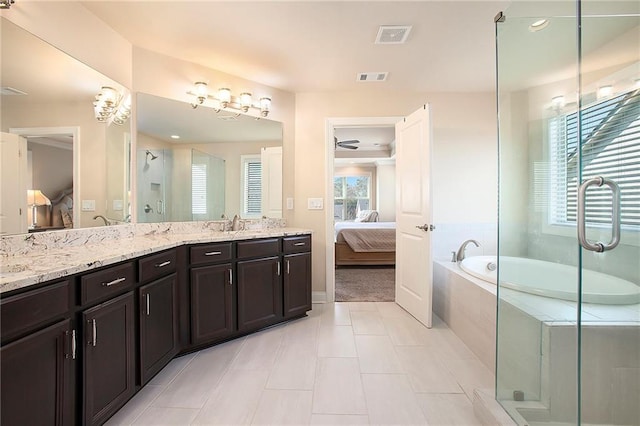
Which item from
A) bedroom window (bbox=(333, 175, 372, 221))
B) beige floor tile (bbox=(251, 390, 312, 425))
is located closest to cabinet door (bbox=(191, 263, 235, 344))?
beige floor tile (bbox=(251, 390, 312, 425))

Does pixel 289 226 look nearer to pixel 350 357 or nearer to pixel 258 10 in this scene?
pixel 350 357

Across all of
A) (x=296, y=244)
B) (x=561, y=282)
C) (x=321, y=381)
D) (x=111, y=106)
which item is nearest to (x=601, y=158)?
(x=561, y=282)

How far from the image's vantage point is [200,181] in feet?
9.20

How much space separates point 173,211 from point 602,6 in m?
3.19

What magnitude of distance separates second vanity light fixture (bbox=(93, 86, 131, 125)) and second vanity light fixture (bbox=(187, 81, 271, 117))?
→ 0.57m

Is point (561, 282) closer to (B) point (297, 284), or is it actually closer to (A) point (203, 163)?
(B) point (297, 284)

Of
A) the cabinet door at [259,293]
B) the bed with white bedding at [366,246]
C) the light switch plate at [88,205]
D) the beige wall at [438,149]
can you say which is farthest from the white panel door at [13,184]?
the bed with white bedding at [366,246]

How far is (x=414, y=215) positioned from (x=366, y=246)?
2078 millimetres

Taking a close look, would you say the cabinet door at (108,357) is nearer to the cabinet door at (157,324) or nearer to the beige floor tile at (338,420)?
the cabinet door at (157,324)

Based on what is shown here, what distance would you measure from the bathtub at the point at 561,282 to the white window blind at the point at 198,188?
8.15 feet

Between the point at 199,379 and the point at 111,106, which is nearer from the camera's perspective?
the point at 199,379

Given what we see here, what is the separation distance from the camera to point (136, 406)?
1.61 meters

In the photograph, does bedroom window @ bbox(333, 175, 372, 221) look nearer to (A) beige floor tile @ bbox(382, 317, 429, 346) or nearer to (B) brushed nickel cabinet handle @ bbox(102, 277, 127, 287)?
(A) beige floor tile @ bbox(382, 317, 429, 346)

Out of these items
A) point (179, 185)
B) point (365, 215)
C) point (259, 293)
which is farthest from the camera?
point (365, 215)
